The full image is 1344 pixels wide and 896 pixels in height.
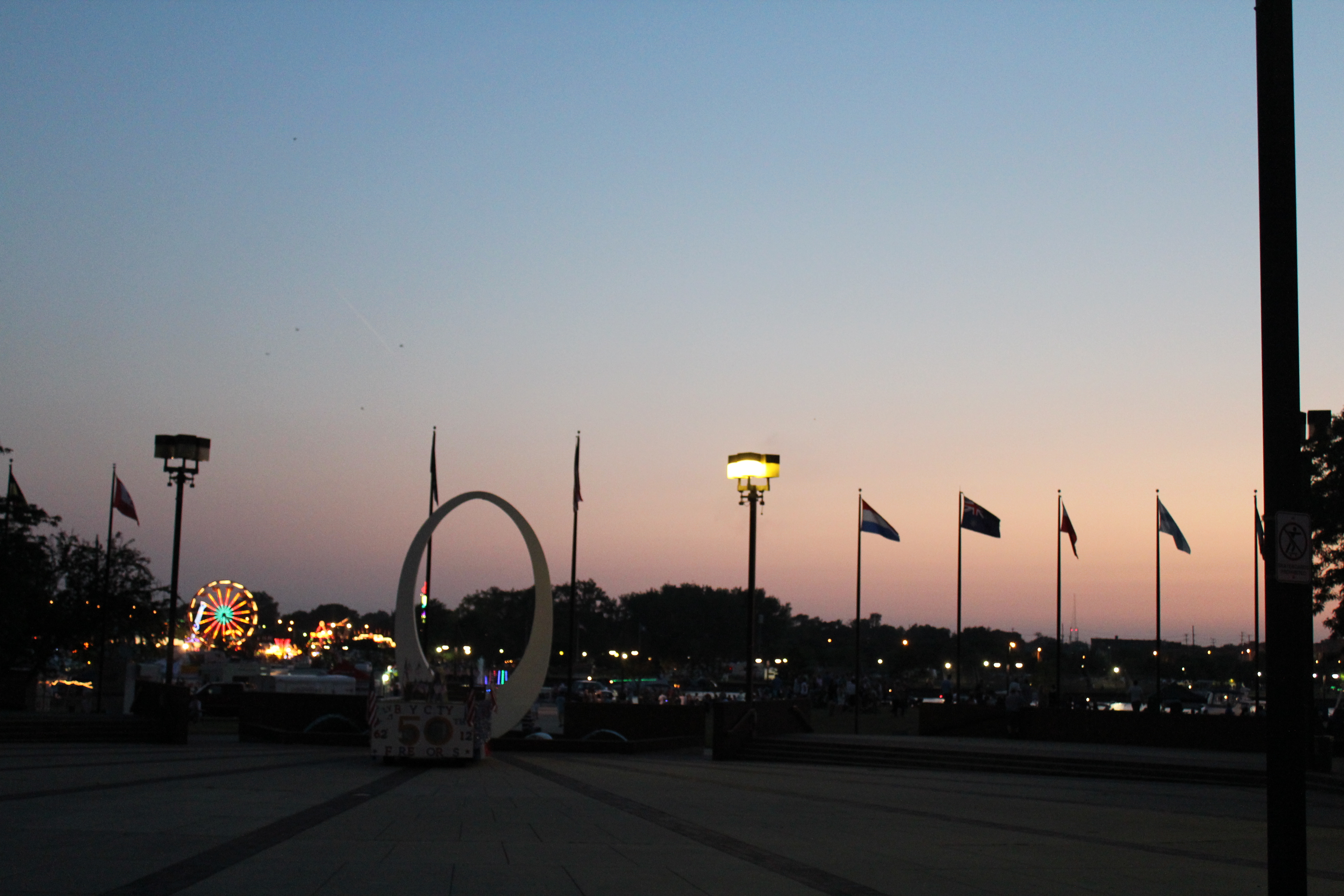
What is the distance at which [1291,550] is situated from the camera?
6.62 metres

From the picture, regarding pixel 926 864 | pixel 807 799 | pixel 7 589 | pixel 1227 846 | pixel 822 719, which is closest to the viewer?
pixel 926 864

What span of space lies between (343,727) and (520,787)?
1475cm

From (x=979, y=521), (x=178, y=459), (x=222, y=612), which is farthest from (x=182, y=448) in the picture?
(x=222, y=612)

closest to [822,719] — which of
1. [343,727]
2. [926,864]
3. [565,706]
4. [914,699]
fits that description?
[565,706]

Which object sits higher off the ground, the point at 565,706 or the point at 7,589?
the point at 7,589

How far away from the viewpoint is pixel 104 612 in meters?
39.4

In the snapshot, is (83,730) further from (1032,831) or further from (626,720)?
(1032,831)

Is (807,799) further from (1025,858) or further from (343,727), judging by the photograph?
(343,727)

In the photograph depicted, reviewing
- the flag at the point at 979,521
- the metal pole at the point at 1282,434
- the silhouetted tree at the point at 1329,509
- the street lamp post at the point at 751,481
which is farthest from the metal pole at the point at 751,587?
the metal pole at the point at 1282,434

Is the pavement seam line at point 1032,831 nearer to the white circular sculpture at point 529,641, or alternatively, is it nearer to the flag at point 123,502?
the white circular sculpture at point 529,641

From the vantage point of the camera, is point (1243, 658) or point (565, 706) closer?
point (565, 706)

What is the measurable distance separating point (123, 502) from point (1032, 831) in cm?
3153

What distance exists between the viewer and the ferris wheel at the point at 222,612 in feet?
216

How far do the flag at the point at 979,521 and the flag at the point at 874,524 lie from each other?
2.31 m
